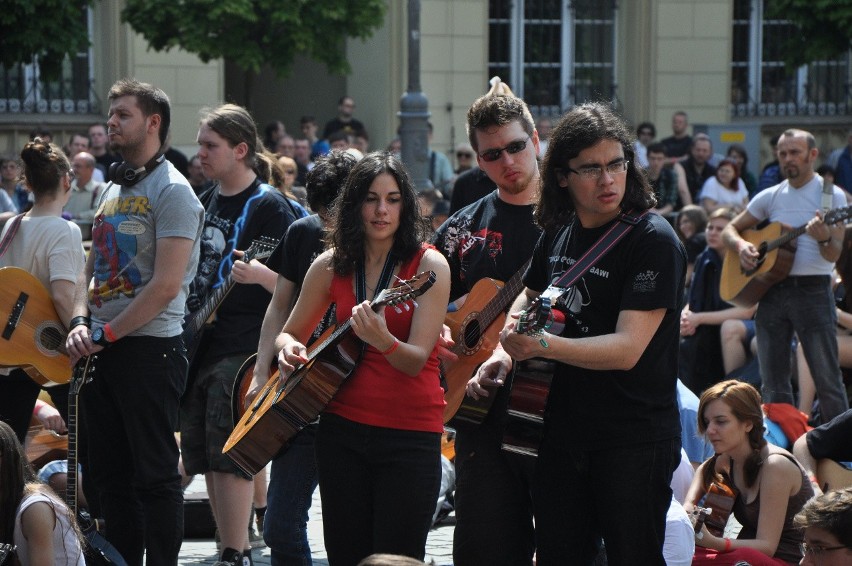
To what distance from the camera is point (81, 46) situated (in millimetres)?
14758

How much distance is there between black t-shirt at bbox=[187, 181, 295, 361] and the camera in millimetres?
6227


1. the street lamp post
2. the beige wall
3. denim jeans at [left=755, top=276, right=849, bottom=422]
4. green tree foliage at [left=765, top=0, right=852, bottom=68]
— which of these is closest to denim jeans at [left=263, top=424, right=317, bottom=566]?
denim jeans at [left=755, top=276, right=849, bottom=422]

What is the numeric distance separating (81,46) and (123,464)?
9774 millimetres

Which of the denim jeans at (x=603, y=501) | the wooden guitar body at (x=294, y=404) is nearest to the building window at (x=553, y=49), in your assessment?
the wooden guitar body at (x=294, y=404)

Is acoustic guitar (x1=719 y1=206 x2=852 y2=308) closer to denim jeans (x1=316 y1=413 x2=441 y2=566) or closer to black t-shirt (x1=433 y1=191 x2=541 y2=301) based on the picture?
black t-shirt (x1=433 y1=191 x2=541 y2=301)

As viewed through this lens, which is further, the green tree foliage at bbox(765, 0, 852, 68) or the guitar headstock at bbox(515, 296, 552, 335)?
the green tree foliage at bbox(765, 0, 852, 68)

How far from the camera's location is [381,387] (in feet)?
15.1

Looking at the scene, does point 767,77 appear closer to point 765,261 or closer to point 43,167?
point 765,261

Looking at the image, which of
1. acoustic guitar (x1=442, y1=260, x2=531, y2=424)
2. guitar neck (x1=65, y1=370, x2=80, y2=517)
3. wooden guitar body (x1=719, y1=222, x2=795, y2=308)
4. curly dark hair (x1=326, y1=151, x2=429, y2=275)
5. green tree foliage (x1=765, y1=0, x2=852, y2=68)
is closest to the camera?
curly dark hair (x1=326, y1=151, x2=429, y2=275)

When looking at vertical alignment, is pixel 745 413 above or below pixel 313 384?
below

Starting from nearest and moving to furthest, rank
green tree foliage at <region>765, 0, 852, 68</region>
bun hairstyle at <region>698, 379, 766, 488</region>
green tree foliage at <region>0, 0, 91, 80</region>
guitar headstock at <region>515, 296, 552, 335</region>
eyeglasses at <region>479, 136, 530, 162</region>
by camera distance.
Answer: guitar headstock at <region>515, 296, 552, 335</region> → eyeglasses at <region>479, 136, 530, 162</region> → bun hairstyle at <region>698, 379, 766, 488</region> → green tree foliage at <region>0, 0, 91, 80</region> → green tree foliage at <region>765, 0, 852, 68</region>

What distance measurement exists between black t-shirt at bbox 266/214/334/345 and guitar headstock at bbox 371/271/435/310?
2.80ft

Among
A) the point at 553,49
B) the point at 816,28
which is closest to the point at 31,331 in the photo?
the point at 816,28

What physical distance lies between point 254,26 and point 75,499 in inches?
424
